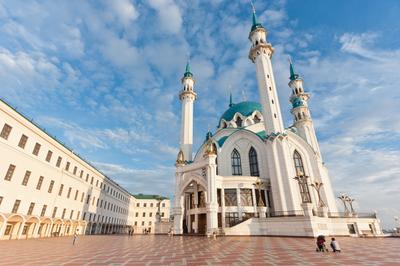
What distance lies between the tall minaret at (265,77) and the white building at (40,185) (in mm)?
27609

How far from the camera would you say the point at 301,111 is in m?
42.7

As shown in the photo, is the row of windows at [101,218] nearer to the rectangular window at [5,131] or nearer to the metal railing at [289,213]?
the rectangular window at [5,131]

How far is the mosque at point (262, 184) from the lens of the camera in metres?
24.6

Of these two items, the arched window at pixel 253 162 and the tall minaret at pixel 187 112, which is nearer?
the arched window at pixel 253 162

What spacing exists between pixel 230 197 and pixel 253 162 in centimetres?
769

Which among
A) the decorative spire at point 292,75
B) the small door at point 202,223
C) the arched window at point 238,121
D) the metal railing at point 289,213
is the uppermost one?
the decorative spire at point 292,75

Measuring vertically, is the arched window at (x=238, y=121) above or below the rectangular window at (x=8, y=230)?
above

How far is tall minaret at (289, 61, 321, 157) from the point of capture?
40.9 m

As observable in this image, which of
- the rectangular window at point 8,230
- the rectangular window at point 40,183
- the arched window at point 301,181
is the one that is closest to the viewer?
the rectangular window at point 8,230

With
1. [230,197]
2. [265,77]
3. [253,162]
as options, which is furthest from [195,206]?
[265,77]

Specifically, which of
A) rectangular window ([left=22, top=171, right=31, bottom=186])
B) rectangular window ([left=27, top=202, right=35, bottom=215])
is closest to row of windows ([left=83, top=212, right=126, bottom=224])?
rectangular window ([left=27, top=202, right=35, bottom=215])

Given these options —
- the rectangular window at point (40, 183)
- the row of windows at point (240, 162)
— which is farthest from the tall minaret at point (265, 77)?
the rectangular window at point (40, 183)

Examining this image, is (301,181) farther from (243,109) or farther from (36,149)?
(36,149)

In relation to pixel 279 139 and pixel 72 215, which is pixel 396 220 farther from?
pixel 72 215
